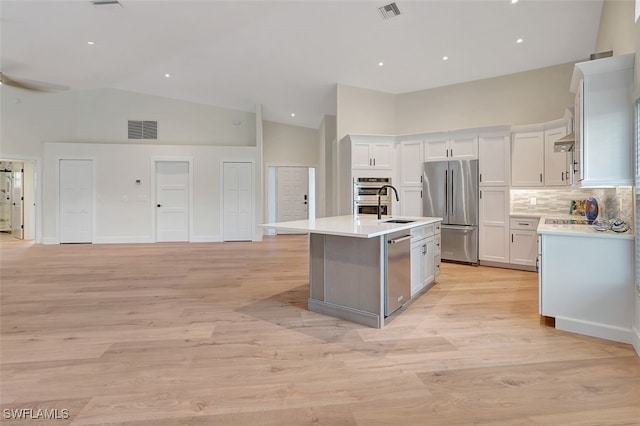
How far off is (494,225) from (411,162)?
5.65ft

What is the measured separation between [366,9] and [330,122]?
3895mm

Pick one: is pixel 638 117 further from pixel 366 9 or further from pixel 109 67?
pixel 109 67

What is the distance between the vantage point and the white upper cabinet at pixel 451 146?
513 centimetres

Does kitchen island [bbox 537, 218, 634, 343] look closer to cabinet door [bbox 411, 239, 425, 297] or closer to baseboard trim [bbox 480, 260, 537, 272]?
cabinet door [bbox 411, 239, 425, 297]

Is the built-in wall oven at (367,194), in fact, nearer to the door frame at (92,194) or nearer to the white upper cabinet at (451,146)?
the white upper cabinet at (451,146)

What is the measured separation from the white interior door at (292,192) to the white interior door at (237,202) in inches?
54.1

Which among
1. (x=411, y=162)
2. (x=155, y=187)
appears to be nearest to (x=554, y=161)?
(x=411, y=162)

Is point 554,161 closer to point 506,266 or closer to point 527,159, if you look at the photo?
point 527,159

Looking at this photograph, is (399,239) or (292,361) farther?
(399,239)

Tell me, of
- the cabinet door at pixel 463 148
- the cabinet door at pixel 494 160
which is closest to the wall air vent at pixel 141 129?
the cabinet door at pixel 463 148

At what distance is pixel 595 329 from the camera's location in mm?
2506

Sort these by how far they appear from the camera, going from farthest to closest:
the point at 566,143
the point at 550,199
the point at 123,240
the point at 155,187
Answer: the point at 155,187
the point at 123,240
the point at 550,199
the point at 566,143

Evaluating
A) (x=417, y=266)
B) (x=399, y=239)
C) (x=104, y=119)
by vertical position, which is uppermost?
(x=104, y=119)

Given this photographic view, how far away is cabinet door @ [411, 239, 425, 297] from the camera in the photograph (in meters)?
3.28
